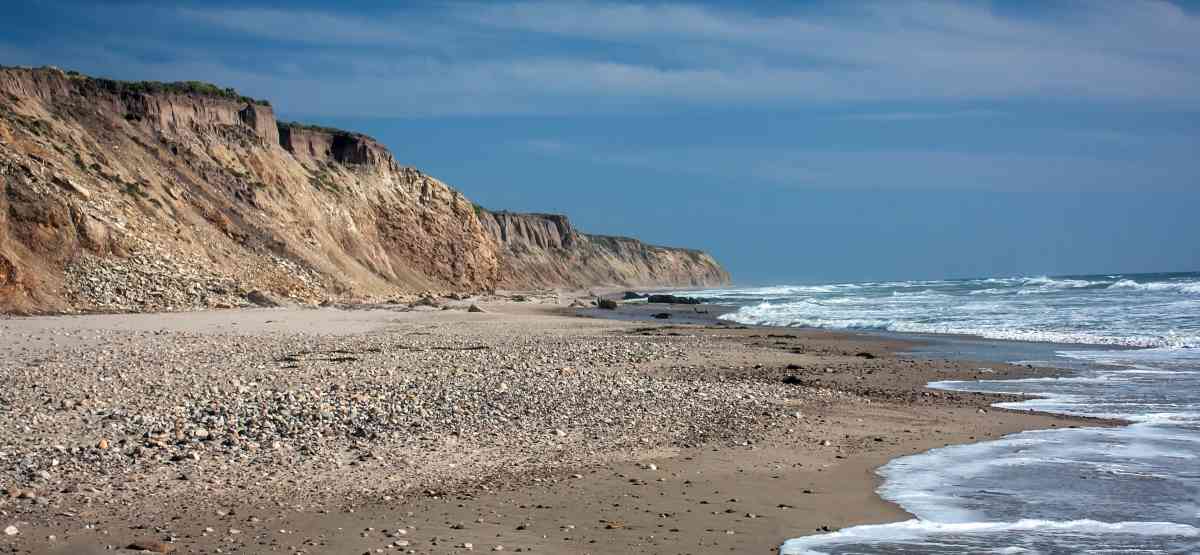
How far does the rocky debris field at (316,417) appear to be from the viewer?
786 centimetres

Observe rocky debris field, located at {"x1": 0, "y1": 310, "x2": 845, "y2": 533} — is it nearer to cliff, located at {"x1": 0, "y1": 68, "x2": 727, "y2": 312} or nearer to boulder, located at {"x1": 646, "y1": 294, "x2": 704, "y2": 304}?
cliff, located at {"x1": 0, "y1": 68, "x2": 727, "y2": 312}

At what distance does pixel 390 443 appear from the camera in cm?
930

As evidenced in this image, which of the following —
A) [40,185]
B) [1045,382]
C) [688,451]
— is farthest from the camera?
[40,185]

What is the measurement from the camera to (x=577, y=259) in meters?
122

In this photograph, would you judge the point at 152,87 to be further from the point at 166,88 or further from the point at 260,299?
the point at 260,299

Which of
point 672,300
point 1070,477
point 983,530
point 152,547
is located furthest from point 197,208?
point 983,530

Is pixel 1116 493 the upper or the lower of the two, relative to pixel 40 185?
lower

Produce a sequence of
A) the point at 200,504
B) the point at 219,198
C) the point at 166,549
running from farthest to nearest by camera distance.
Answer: the point at 219,198 → the point at 200,504 → the point at 166,549

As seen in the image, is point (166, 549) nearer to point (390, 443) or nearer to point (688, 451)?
point (390, 443)

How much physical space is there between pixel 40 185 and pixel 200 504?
24347 mm

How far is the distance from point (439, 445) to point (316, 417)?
5.00 ft

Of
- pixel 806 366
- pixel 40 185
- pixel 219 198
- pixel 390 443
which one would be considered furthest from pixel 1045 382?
pixel 219 198

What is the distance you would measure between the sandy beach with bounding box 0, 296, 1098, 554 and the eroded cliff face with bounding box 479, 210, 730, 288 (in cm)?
6860

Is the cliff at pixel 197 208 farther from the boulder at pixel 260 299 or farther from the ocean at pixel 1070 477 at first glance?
the ocean at pixel 1070 477
